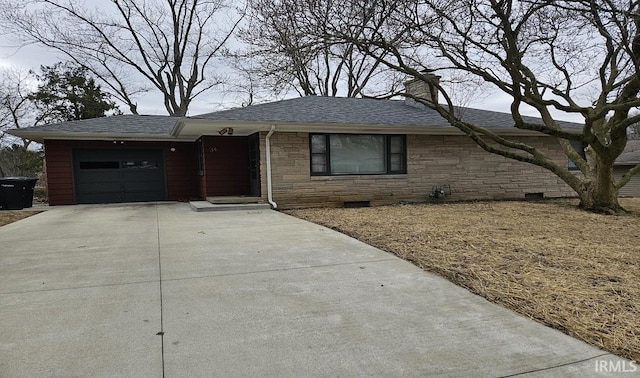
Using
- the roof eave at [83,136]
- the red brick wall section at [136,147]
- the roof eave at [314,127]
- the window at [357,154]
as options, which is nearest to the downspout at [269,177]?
the roof eave at [314,127]

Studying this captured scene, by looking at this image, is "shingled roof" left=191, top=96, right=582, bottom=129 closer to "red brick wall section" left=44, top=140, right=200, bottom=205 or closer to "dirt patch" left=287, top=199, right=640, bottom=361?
"dirt patch" left=287, top=199, right=640, bottom=361

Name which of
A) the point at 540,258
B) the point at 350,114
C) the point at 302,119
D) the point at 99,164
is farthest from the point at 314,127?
the point at 99,164

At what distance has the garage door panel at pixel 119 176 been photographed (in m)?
12.0

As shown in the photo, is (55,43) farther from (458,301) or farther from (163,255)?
(458,301)

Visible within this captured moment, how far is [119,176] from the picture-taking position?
1238 centimetres

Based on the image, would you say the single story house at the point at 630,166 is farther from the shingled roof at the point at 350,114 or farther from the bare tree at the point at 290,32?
the bare tree at the point at 290,32

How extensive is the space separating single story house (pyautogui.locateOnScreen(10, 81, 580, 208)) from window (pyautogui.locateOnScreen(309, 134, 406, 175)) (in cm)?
3

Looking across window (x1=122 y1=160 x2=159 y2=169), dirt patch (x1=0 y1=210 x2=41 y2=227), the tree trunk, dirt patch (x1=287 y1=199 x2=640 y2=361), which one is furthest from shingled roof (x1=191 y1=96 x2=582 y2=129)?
dirt patch (x1=0 y1=210 x2=41 y2=227)

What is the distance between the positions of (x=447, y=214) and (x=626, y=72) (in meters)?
6.45

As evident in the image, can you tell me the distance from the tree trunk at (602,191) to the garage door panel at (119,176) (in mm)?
12444

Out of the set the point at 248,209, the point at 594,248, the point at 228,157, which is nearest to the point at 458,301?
the point at 594,248

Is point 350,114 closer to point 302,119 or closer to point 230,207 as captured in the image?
point 302,119

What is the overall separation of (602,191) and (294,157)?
7.53 metres

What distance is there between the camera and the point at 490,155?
12.1m
